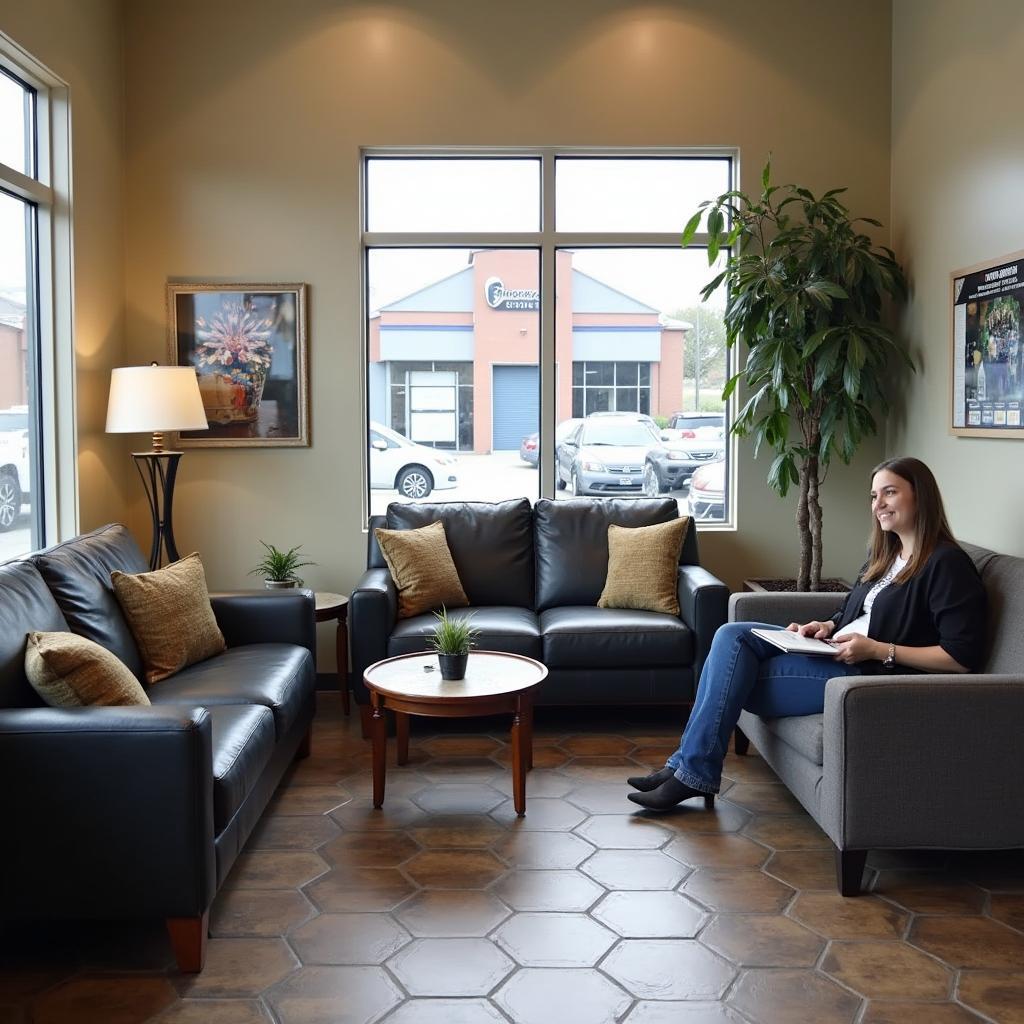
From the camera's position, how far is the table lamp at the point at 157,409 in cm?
457

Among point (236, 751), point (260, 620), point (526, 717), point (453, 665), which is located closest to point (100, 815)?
point (236, 751)

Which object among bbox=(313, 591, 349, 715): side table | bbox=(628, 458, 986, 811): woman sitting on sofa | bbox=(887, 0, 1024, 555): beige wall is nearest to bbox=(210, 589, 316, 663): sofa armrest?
bbox=(313, 591, 349, 715): side table

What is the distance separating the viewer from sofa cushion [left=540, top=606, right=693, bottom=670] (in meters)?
4.51

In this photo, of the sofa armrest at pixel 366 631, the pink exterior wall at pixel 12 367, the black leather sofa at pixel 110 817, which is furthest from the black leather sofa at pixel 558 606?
the black leather sofa at pixel 110 817

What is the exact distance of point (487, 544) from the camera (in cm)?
510

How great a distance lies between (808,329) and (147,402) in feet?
9.40

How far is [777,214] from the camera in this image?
500cm

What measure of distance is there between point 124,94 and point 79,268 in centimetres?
110

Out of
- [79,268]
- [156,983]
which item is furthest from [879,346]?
[156,983]

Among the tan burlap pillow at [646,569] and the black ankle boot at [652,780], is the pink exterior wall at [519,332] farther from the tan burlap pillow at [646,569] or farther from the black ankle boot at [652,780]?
the black ankle boot at [652,780]

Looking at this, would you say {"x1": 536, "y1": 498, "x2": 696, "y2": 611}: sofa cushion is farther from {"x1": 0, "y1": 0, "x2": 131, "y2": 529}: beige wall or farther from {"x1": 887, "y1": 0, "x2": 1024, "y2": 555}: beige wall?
{"x1": 0, "y1": 0, "x2": 131, "y2": 529}: beige wall

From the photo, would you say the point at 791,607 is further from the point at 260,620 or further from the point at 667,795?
the point at 260,620

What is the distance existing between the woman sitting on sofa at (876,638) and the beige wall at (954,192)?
2.95 feet

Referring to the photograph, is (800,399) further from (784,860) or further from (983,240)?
(784,860)
